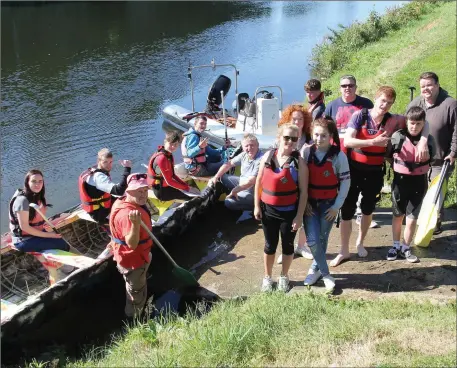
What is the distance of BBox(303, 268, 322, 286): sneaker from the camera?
15.9ft

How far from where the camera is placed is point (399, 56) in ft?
54.9

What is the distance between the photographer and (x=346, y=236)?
509cm

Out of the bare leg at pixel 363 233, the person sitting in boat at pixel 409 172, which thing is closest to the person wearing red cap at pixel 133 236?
the bare leg at pixel 363 233

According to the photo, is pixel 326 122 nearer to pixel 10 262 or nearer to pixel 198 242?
pixel 198 242

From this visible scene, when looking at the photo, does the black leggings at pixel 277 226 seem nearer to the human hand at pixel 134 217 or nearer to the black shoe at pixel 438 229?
the human hand at pixel 134 217

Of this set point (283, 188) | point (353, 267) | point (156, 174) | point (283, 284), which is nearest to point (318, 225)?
point (283, 188)

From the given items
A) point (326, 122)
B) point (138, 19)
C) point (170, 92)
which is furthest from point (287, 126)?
point (138, 19)

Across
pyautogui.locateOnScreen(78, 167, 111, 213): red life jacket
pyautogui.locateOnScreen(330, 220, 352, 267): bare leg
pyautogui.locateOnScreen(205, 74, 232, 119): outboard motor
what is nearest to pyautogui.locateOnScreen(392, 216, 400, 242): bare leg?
pyautogui.locateOnScreen(330, 220, 352, 267): bare leg

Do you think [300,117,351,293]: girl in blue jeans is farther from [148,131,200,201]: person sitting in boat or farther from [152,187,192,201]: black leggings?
[152,187,192,201]: black leggings

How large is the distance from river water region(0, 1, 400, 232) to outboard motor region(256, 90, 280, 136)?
283cm

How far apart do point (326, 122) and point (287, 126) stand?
360mm

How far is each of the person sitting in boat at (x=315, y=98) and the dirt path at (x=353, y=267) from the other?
4.88ft

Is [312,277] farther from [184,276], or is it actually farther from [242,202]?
[242,202]

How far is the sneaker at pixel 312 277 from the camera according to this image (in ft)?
15.9
